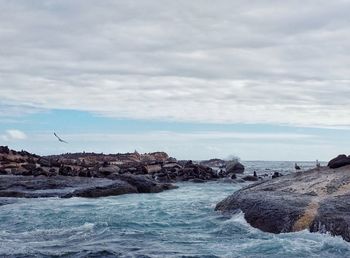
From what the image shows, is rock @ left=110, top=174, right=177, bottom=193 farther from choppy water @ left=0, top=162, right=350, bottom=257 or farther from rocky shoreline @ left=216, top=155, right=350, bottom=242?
rocky shoreline @ left=216, top=155, right=350, bottom=242

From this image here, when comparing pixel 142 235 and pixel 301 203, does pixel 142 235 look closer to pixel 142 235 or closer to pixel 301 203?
pixel 142 235

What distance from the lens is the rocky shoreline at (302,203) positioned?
1587 centimetres

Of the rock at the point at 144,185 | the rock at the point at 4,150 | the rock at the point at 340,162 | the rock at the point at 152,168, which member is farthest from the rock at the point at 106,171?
the rock at the point at 340,162

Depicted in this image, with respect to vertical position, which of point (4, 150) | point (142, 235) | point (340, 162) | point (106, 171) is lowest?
point (142, 235)

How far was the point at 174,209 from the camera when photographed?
2366 cm

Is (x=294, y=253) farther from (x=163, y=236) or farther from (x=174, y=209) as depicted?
(x=174, y=209)

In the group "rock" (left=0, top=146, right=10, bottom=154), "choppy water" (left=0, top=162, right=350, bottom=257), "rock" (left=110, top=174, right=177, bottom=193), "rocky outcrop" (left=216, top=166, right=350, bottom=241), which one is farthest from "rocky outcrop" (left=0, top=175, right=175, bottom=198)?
"rock" (left=0, top=146, right=10, bottom=154)

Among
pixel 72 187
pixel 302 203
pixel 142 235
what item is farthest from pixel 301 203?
pixel 72 187

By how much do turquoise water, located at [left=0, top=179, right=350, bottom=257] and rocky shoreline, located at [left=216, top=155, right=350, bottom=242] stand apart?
17.0 inches

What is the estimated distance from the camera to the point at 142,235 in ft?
55.1

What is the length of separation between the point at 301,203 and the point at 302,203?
3cm

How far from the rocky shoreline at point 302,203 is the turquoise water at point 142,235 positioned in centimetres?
43

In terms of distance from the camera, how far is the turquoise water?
45.5 ft

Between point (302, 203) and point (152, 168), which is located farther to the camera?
point (152, 168)
